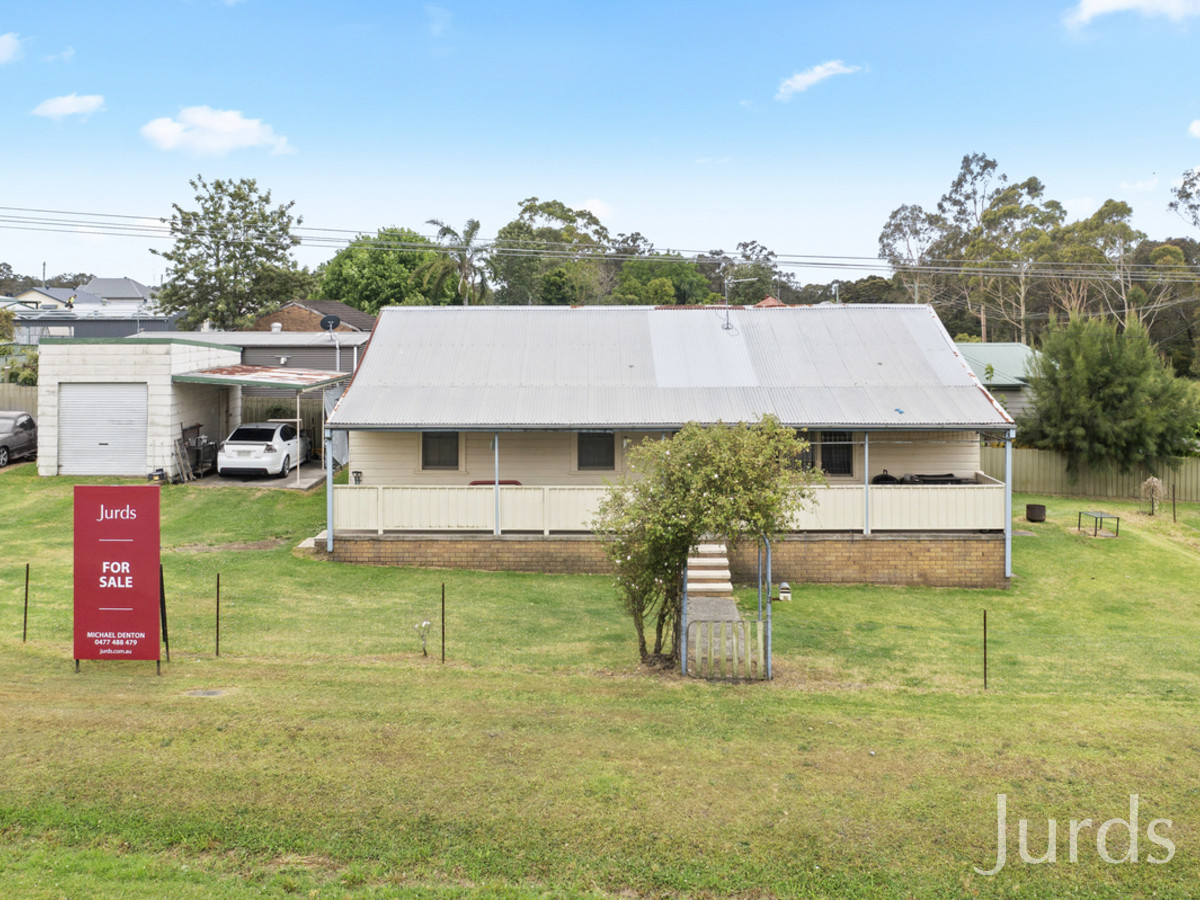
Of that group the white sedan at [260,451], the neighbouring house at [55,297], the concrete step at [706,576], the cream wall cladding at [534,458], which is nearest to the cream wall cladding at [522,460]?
the cream wall cladding at [534,458]

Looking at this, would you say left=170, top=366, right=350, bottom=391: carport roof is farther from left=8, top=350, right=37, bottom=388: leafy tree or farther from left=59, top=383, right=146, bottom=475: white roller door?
left=8, top=350, right=37, bottom=388: leafy tree

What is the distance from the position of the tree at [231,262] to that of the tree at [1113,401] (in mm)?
37520

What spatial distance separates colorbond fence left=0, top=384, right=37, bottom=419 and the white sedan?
993 centimetres

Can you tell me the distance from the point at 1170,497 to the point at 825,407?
58.6 feet

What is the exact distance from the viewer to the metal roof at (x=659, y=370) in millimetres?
17656

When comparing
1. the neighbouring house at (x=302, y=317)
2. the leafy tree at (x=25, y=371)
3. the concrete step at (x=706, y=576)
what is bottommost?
the concrete step at (x=706, y=576)

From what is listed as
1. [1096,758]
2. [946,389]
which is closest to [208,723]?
[1096,758]

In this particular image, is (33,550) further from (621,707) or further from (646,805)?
(646,805)

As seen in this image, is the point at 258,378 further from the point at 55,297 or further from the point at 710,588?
the point at 55,297

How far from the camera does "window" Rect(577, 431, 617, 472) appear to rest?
19.8m

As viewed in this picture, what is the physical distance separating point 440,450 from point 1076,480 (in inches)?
850

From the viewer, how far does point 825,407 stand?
18.0 m

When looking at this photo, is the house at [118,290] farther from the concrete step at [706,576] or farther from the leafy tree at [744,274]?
the concrete step at [706,576]

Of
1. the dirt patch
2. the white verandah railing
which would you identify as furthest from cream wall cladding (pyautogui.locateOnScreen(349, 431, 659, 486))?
the dirt patch
